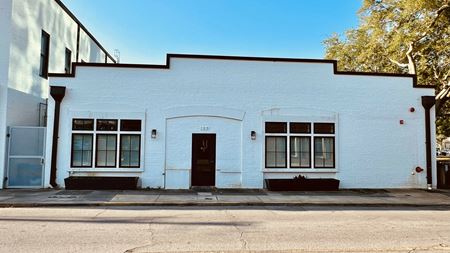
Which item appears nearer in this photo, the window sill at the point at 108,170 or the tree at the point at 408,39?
the window sill at the point at 108,170

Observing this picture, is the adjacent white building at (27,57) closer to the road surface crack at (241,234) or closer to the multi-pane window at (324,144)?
the road surface crack at (241,234)

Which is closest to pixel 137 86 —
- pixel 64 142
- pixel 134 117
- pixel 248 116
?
pixel 134 117

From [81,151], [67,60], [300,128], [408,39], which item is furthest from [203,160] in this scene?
[408,39]

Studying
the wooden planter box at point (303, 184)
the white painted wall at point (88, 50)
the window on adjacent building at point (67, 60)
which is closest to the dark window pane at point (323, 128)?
the wooden planter box at point (303, 184)

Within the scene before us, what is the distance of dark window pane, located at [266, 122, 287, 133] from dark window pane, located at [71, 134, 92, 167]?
7.35 meters

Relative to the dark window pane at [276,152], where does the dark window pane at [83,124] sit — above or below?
above

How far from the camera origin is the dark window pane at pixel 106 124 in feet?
50.4

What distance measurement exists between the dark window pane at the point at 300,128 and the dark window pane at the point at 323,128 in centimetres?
31

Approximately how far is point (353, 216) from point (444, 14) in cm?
1370

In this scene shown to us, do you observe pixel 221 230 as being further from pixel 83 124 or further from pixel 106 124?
pixel 83 124

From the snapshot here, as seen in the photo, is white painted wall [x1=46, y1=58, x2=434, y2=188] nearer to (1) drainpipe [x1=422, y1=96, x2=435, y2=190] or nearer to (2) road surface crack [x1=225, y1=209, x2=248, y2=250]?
Result: (1) drainpipe [x1=422, y1=96, x2=435, y2=190]

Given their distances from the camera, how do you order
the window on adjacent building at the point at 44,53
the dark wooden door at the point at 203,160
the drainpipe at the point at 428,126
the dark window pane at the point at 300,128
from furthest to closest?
the window on adjacent building at the point at 44,53, the drainpipe at the point at 428,126, the dark window pane at the point at 300,128, the dark wooden door at the point at 203,160

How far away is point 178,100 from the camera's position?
1570 centimetres

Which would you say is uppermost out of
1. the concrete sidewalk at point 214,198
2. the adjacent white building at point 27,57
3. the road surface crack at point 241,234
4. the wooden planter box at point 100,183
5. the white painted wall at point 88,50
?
the white painted wall at point 88,50
